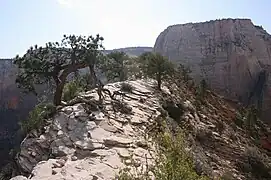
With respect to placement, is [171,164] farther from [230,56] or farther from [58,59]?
[230,56]

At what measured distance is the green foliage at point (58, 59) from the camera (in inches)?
721

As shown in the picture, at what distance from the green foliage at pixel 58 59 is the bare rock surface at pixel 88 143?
6.02 ft

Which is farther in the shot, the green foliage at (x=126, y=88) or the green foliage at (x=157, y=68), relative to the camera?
the green foliage at (x=157, y=68)

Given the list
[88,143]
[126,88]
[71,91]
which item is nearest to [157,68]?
[126,88]

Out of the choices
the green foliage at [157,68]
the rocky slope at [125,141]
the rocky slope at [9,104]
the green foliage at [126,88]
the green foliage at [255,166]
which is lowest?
the rocky slope at [9,104]

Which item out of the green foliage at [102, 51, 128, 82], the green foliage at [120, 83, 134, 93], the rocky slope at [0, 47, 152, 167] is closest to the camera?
the green foliage at [120, 83, 134, 93]

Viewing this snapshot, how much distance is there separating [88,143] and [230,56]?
41444 millimetres

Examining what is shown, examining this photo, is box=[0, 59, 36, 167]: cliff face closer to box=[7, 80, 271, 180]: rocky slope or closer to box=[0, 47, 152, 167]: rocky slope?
box=[0, 47, 152, 167]: rocky slope

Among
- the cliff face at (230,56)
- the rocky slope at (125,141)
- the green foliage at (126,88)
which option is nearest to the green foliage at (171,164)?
the rocky slope at (125,141)

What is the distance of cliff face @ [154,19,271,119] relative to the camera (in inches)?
1934

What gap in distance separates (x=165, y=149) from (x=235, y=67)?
149ft

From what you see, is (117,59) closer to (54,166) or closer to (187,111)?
(187,111)

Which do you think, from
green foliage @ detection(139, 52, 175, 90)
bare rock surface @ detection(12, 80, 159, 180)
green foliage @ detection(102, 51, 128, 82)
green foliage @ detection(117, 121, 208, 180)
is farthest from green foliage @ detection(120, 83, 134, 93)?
green foliage @ detection(117, 121, 208, 180)

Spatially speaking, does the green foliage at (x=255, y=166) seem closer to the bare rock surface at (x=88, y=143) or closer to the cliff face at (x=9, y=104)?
the bare rock surface at (x=88, y=143)
